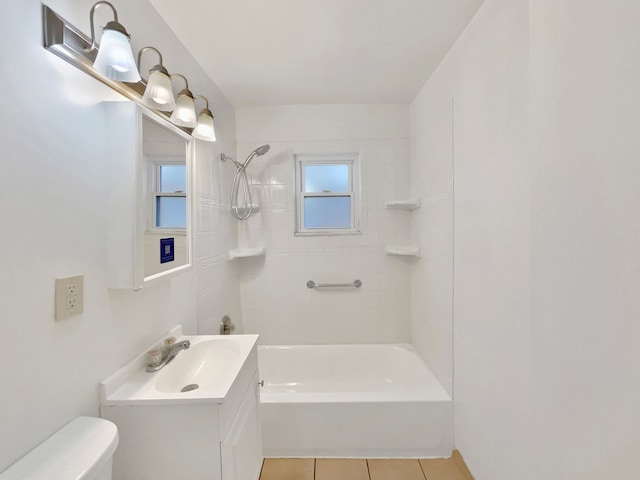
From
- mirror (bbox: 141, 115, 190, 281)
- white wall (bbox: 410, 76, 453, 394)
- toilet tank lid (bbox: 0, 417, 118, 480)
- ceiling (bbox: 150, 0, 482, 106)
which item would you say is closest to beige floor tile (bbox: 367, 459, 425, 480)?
white wall (bbox: 410, 76, 453, 394)

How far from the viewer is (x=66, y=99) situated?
88 cm

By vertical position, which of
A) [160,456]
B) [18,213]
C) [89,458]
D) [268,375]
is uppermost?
[18,213]

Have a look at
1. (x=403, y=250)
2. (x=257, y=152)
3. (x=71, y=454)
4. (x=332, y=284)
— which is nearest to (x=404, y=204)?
(x=403, y=250)

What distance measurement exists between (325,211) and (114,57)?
1.94 meters

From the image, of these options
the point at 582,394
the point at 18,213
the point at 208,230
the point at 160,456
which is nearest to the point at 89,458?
the point at 160,456

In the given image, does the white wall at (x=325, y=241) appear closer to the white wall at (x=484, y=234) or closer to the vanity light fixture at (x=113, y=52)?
the white wall at (x=484, y=234)

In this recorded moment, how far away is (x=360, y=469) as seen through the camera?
167 cm

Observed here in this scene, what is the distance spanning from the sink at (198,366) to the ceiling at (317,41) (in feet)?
5.13

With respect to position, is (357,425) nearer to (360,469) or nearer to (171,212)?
(360,469)

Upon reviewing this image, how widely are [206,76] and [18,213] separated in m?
1.59

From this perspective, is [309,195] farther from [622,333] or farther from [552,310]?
[622,333]

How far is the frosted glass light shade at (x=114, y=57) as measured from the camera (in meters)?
0.89

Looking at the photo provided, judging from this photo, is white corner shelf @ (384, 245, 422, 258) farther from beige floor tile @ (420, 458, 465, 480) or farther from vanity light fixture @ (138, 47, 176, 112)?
vanity light fixture @ (138, 47, 176, 112)

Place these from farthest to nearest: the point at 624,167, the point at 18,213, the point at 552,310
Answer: the point at 552,310
the point at 18,213
the point at 624,167
